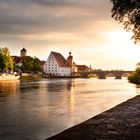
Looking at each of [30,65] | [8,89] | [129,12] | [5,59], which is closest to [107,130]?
[129,12]

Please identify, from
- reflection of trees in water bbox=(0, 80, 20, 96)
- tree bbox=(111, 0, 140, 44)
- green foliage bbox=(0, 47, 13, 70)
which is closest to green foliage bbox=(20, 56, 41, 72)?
green foliage bbox=(0, 47, 13, 70)

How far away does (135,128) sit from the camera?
742 inches

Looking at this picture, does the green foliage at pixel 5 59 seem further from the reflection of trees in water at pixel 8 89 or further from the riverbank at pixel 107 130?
the riverbank at pixel 107 130

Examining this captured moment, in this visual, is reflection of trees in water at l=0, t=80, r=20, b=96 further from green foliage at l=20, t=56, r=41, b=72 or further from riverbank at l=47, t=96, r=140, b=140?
green foliage at l=20, t=56, r=41, b=72

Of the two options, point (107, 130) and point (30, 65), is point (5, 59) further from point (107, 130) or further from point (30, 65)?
point (107, 130)

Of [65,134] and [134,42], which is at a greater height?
[134,42]

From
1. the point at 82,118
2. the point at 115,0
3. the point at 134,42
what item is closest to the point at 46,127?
the point at 82,118

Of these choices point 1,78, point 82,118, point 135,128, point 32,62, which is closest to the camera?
point 135,128

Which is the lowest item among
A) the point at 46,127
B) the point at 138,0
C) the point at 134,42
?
the point at 46,127

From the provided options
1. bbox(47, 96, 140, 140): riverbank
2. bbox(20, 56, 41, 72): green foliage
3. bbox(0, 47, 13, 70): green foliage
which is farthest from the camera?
bbox(20, 56, 41, 72): green foliage

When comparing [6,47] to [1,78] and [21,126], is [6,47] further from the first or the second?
[21,126]

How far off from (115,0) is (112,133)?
12.2 m

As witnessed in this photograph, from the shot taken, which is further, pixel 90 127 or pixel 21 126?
pixel 21 126

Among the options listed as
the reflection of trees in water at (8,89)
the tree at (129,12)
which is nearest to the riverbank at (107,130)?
the tree at (129,12)
